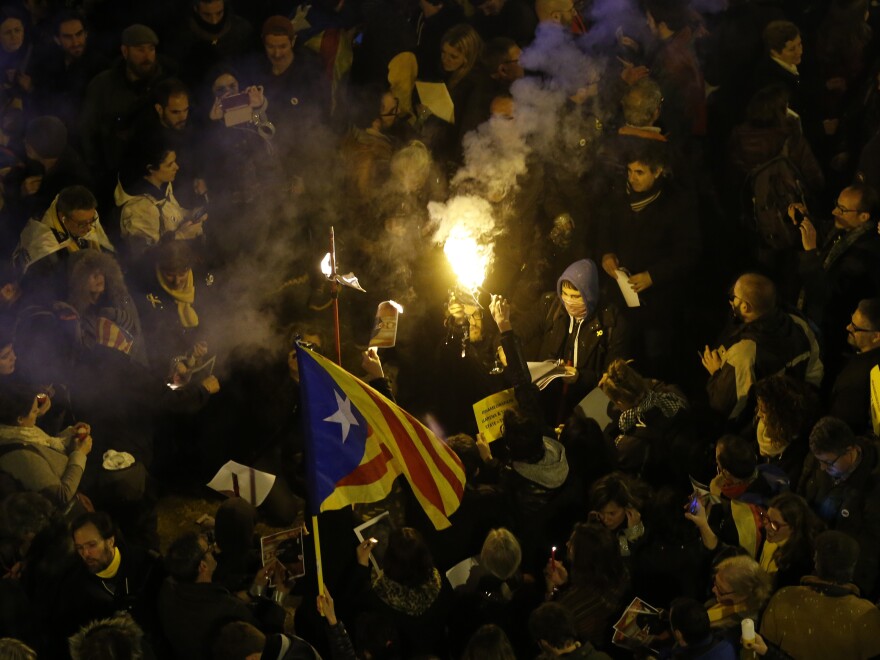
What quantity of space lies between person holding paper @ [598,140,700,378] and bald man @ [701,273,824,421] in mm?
494

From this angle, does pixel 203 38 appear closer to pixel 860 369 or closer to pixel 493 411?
pixel 493 411

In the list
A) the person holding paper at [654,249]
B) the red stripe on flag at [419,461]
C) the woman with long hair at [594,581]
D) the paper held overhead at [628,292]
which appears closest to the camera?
the woman with long hair at [594,581]

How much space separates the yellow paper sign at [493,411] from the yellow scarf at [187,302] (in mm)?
2254

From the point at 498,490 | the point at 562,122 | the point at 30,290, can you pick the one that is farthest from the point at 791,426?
the point at 30,290

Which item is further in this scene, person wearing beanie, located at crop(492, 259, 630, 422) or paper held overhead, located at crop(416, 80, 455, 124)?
paper held overhead, located at crop(416, 80, 455, 124)

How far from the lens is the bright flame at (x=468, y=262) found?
10.3 m

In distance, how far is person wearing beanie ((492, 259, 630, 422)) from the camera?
10016mm

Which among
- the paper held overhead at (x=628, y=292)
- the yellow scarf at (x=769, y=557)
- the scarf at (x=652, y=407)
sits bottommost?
the scarf at (x=652, y=407)

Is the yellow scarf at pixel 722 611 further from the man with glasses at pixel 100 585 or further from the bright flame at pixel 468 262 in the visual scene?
the bright flame at pixel 468 262

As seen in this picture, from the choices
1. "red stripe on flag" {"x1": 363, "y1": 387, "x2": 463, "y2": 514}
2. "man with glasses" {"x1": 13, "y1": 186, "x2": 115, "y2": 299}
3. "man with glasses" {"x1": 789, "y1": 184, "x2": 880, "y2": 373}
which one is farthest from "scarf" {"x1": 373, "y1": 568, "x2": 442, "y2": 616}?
"man with glasses" {"x1": 789, "y1": 184, "x2": 880, "y2": 373}

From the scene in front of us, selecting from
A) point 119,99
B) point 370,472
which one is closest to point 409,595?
point 370,472

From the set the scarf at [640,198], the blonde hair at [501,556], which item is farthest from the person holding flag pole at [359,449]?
the scarf at [640,198]

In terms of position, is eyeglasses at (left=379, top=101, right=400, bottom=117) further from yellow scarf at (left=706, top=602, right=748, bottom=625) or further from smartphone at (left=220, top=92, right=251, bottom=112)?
yellow scarf at (left=706, top=602, right=748, bottom=625)

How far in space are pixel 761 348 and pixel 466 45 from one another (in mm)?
3294
